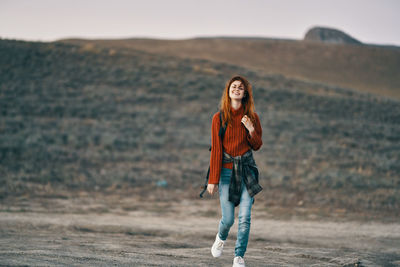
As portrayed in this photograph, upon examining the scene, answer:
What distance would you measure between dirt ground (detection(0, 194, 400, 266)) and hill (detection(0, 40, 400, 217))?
1.84 meters

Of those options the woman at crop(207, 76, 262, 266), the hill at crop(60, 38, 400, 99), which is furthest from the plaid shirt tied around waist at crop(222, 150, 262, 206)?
the hill at crop(60, 38, 400, 99)

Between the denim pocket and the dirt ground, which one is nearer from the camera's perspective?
the denim pocket

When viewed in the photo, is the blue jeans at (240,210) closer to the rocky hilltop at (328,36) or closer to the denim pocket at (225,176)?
the denim pocket at (225,176)

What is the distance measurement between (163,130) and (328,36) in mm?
106346

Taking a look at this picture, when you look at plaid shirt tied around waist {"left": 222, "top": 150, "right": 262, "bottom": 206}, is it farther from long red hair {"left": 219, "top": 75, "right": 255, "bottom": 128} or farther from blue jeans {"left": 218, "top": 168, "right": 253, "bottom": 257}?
long red hair {"left": 219, "top": 75, "right": 255, "bottom": 128}

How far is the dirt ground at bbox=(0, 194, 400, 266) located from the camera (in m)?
5.88

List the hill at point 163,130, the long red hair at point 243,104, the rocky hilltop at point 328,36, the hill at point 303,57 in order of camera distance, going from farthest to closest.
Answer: the rocky hilltop at point 328,36 < the hill at point 303,57 < the hill at point 163,130 < the long red hair at point 243,104

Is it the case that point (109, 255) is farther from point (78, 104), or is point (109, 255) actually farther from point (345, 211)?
point (78, 104)

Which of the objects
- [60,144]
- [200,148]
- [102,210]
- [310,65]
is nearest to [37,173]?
[60,144]

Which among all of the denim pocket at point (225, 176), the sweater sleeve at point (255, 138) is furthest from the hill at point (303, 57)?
the denim pocket at point (225, 176)

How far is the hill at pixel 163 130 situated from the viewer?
16203 mm

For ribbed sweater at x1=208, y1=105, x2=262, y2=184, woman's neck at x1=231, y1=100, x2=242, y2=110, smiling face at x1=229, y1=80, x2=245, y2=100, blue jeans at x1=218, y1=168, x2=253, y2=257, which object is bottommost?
blue jeans at x1=218, y1=168, x2=253, y2=257

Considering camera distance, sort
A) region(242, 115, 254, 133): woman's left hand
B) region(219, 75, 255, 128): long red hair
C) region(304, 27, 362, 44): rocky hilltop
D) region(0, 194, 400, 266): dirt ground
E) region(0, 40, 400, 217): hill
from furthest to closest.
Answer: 1. region(304, 27, 362, 44): rocky hilltop
2. region(0, 40, 400, 217): hill
3. region(0, 194, 400, 266): dirt ground
4. region(219, 75, 255, 128): long red hair
5. region(242, 115, 254, 133): woman's left hand

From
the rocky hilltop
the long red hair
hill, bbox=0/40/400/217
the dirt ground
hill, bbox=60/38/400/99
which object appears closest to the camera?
the long red hair
